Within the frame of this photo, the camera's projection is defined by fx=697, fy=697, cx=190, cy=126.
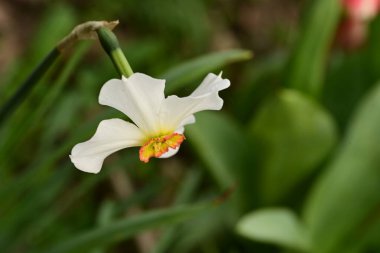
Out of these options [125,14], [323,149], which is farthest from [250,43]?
[323,149]

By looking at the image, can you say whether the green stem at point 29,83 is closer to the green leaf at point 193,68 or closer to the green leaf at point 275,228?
the green leaf at point 193,68

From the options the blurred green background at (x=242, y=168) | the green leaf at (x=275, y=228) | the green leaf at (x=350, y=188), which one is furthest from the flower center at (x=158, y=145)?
the green leaf at (x=350, y=188)

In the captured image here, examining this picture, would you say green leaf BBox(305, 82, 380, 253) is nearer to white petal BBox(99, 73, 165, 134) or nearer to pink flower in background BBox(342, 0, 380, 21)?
pink flower in background BBox(342, 0, 380, 21)

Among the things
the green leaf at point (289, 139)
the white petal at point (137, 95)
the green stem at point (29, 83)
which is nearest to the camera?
the white petal at point (137, 95)

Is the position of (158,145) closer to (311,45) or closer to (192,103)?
(192,103)

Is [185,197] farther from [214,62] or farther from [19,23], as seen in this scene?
[19,23]

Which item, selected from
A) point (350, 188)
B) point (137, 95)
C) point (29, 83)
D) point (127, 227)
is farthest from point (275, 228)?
point (137, 95)

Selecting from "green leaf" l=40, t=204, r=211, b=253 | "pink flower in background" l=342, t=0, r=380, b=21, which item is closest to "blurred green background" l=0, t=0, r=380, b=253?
"green leaf" l=40, t=204, r=211, b=253

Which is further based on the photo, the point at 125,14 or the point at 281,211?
the point at 125,14
